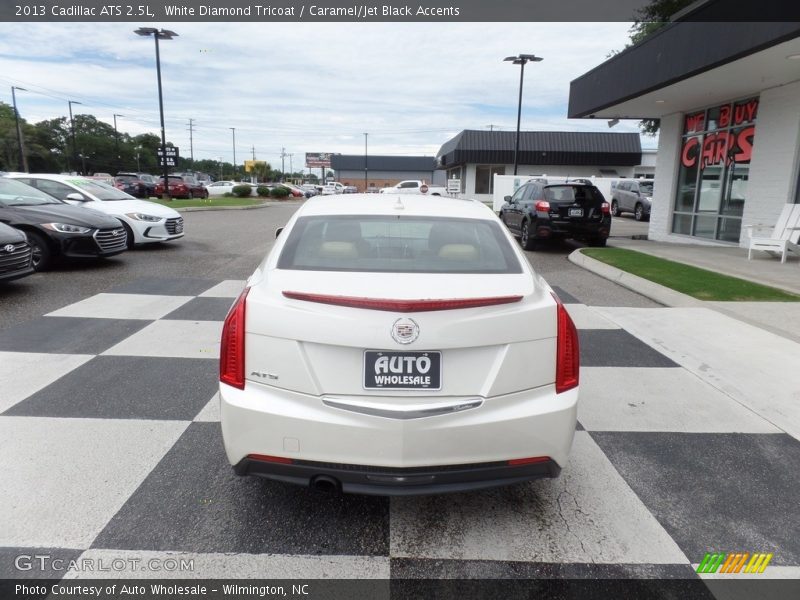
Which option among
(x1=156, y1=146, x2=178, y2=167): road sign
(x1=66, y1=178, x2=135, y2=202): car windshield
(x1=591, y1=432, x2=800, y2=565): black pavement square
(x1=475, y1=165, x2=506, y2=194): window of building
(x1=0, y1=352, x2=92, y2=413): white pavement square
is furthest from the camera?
(x1=475, y1=165, x2=506, y2=194): window of building

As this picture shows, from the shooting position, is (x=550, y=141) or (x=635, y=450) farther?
(x=550, y=141)

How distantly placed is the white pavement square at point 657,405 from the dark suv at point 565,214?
8.73m

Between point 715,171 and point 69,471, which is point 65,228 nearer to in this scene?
point 69,471

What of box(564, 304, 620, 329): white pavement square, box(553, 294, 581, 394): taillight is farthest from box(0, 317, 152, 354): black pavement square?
box(564, 304, 620, 329): white pavement square

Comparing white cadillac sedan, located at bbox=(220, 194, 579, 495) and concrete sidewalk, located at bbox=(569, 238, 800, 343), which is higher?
white cadillac sedan, located at bbox=(220, 194, 579, 495)

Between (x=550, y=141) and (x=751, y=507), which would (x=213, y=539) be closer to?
(x=751, y=507)

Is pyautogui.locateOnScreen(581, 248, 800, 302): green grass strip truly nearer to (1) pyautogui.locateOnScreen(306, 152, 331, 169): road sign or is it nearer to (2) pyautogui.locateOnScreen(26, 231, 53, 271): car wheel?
(2) pyautogui.locateOnScreen(26, 231, 53, 271): car wheel

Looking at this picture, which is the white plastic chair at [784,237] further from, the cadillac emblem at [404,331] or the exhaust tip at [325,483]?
the exhaust tip at [325,483]

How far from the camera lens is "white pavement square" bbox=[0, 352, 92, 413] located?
4.41 metres

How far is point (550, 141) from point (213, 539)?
165 ft

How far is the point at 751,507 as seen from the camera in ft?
10.2

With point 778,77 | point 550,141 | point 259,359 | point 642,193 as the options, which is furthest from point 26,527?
point 550,141

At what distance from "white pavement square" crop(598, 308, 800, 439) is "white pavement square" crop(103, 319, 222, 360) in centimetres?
463

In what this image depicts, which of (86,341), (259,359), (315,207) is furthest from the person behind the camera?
(86,341)
